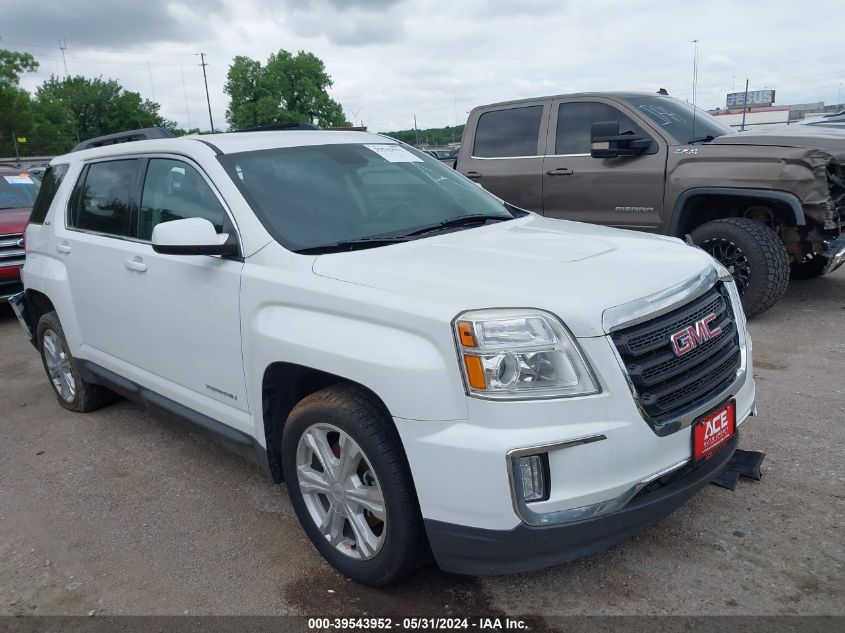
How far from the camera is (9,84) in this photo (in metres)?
70.8

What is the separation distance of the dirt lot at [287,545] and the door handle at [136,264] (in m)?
1.14

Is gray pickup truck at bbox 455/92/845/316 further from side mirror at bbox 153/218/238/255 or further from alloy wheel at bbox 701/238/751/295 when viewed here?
side mirror at bbox 153/218/238/255

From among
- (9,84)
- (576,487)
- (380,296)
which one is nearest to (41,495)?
(380,296)

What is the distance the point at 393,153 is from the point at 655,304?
6.45 ft

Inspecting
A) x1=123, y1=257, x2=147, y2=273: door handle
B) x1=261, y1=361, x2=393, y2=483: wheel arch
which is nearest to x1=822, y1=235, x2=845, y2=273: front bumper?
x1=261, y1=361, x2=393, y2=483: wheel arch

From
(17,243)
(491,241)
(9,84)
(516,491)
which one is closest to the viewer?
(516,491)

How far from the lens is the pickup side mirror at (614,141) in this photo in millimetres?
5984

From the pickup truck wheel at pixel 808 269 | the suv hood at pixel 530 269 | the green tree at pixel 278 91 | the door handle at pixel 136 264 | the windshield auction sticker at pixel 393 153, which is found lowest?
the pickup truck wheel at pixel 808 269

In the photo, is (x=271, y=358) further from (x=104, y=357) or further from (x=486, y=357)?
(x=104, y=357)

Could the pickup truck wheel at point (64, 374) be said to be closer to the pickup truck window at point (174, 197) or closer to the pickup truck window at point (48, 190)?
the pickup truck window at point (48, 190)

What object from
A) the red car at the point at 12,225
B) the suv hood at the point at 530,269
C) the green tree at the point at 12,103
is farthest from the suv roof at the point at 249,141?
the green tree at the point at 12,103

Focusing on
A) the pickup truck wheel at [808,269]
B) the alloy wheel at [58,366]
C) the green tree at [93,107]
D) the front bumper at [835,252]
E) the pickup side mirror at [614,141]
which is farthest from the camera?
the green tree at [93,107]

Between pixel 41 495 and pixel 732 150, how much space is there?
5556 mm

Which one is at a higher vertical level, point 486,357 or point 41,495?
point 486,357
